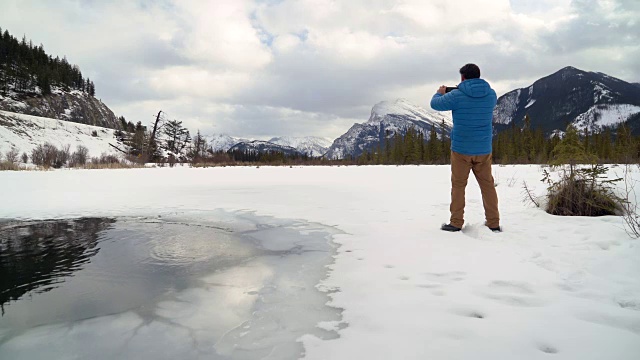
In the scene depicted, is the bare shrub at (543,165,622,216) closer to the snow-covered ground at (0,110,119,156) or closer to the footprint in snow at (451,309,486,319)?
the footprint in snow at (451,309,486,319)

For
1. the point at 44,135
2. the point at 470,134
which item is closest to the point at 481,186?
the point at 470,134

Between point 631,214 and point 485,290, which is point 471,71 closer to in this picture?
point 631,214

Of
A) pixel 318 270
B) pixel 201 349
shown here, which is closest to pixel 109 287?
pixel 201 349

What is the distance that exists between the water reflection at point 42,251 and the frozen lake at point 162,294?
0.01 metres

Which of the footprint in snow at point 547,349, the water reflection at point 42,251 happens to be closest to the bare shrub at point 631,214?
the footprint in snow at point 547,349

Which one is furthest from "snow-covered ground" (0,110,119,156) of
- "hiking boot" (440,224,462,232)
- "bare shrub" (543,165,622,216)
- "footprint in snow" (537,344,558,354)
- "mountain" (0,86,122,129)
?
"footprint in snow" (537,344,558,354)

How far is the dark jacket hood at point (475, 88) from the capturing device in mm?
4027

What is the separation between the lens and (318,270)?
2.70 metres

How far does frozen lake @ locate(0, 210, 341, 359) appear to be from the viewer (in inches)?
62.4

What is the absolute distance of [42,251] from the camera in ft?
10.7

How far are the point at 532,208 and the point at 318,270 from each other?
407 cm

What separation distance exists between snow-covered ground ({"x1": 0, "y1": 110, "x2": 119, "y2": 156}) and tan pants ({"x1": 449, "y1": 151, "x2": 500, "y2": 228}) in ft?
178

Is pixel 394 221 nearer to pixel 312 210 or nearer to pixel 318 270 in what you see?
pixel 312 210

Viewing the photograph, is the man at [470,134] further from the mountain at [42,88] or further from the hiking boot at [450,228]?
the mountain at [42,88]
